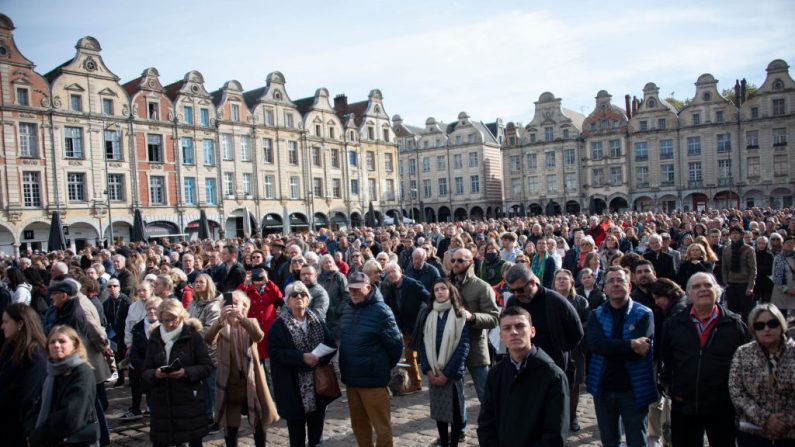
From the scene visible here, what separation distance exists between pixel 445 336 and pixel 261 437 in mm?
1953

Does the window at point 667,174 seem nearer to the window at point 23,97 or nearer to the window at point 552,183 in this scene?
the window at point 552,183

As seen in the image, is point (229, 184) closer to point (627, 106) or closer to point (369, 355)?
point (627, 106)

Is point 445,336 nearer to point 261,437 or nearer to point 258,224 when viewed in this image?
point 261,437

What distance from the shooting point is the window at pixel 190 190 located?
37938mm

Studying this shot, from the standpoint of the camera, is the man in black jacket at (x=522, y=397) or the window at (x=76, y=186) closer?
the man in black jacket at (x=522, y=397)

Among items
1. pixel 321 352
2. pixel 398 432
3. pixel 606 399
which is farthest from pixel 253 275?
pixel 606 399

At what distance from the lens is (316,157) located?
151 ft

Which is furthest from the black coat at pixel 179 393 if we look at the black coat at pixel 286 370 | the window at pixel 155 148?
the window at pixel 155 148

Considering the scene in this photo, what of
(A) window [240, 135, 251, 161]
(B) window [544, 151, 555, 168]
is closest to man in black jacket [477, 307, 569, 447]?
(A) window [240, 135, 251, 161]

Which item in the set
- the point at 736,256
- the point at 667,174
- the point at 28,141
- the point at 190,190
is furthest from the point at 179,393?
the point at 667,174

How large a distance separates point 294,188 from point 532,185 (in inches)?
891

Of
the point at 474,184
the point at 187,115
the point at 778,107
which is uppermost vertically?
the point at 187,115

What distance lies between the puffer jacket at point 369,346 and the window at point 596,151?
50.3 meters

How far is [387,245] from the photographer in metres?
12.9
